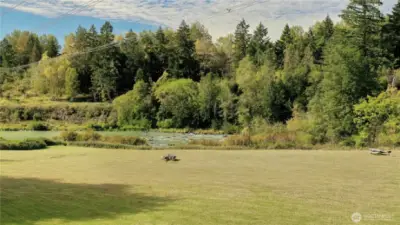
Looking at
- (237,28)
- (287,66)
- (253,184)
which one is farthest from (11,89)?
(253,184)

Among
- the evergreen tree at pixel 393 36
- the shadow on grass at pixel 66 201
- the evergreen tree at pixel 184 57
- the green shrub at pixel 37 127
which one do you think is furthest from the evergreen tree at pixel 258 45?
the shadow on grass at pixel 66 201

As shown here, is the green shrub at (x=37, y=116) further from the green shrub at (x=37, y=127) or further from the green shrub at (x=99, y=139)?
the green shrub at (x=99, y=139)

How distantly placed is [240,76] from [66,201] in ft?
176

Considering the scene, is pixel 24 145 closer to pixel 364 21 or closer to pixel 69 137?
pixel 69 137

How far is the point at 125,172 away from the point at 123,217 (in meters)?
8.20

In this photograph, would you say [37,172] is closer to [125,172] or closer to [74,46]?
[125,172]

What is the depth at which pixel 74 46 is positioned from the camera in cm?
8031

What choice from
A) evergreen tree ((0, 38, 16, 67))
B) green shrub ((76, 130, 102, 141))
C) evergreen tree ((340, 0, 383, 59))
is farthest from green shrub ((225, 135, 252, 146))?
evergreen tree ((0, 38, 16, 67))

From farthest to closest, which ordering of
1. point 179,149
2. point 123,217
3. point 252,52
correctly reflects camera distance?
point 252,52, point 179,149, point 123,217

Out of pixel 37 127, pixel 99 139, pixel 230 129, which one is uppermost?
pixel 99 139

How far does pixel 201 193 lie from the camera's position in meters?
11.6

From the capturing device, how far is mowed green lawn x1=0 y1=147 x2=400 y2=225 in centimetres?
875

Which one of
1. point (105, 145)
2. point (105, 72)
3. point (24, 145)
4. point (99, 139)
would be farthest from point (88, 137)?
point (105, 72)

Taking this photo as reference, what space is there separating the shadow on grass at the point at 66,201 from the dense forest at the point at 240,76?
968 inches
